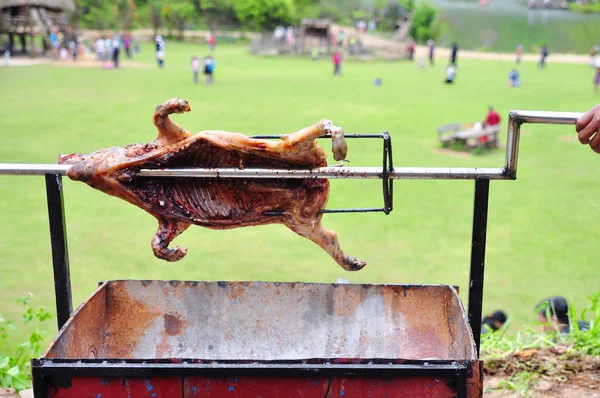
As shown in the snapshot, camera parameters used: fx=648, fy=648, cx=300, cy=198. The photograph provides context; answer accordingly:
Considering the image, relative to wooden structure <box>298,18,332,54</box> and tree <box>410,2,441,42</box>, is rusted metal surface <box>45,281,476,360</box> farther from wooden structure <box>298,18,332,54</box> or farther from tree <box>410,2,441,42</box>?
tree <box>410,2,441,42</box>

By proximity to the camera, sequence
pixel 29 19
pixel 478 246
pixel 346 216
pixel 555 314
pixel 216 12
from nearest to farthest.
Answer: pixel 478 246 < pixel 555 314 < pixel 346 216 < pixel 29 19 < pixel 216 12

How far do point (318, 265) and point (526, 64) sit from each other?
108 ft

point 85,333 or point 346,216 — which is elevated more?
point 85,333

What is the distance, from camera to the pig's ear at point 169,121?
11.7 ft

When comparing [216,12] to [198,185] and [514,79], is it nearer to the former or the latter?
[514,79]

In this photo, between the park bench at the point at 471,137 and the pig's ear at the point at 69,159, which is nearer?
the pig's ear at the point at 69,159

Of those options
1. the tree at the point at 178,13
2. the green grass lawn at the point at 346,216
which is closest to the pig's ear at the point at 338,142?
the green grass lawn at the point at 346,216

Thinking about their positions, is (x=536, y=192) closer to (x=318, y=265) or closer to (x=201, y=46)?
(x=318, y=265)

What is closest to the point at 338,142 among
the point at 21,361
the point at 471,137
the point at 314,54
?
the point at 21,361

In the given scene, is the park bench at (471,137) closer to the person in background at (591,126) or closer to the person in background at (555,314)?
the person in background at (555,314)

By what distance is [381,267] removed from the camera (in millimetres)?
8617

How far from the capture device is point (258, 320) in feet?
13.7

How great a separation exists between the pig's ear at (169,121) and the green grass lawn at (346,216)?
383cm

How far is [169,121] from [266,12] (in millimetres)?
52407
